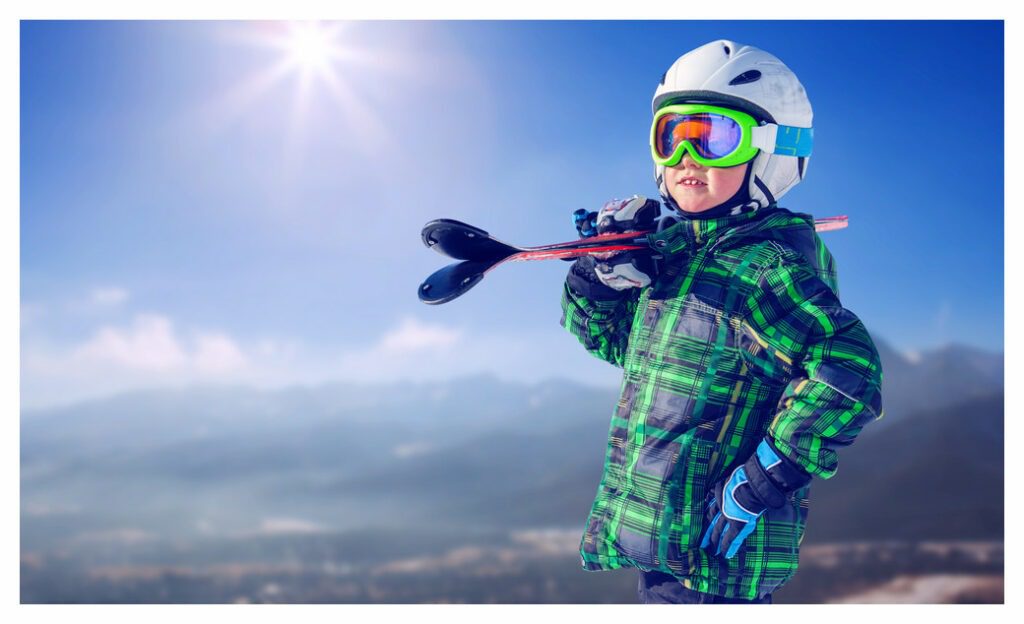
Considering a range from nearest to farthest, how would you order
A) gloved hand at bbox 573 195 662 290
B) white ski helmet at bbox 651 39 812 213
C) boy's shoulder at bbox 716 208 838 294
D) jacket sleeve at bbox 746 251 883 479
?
jacket sleeve at bbox 746 251 883 479 < boy's shoulder at bbox 716 208 838 294 < white ski helmet at bbox 651 39 812 213 < gloved hand at bbox 573 195 662 290

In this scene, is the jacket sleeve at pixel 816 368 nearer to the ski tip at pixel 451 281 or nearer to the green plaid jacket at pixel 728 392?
the green plaid jacket at pixel 728 392

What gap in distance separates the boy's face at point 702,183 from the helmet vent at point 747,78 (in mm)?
248

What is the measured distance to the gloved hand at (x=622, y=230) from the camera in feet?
8.66

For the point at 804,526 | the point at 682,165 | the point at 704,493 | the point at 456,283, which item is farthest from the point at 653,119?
the point at 804,526

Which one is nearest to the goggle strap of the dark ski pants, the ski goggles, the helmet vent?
the ski goggles

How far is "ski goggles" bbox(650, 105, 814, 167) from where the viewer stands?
2531 mm

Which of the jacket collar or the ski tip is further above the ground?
the jacket collar

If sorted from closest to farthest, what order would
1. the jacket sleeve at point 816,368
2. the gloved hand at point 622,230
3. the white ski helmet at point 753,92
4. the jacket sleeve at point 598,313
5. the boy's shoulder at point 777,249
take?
the jacket sleeve at point 816,368 < the boy's shoulder at point 777,249 < the white ski helmet at point 753,92 < the gloved hand at point 622,230 < the jacket sleeve at point 598,313

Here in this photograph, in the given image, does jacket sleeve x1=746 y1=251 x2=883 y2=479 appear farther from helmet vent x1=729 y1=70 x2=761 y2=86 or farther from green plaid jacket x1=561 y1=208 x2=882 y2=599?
helmet vent x1=729 y1=70 x2=761 y2=86

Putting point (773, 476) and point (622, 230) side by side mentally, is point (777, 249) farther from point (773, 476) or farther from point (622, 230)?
point (773, 476)

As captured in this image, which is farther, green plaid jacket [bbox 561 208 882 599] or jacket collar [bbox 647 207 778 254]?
jacket collar [bbox 647 207 778 254]

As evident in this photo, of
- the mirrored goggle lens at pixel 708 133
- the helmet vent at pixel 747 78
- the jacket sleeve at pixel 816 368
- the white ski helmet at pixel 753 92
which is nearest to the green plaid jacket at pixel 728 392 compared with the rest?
the jacket sleeve at pixel 816 368

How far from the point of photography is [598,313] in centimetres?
287

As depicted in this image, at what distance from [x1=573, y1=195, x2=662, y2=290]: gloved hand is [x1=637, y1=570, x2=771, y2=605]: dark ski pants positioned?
917mm
